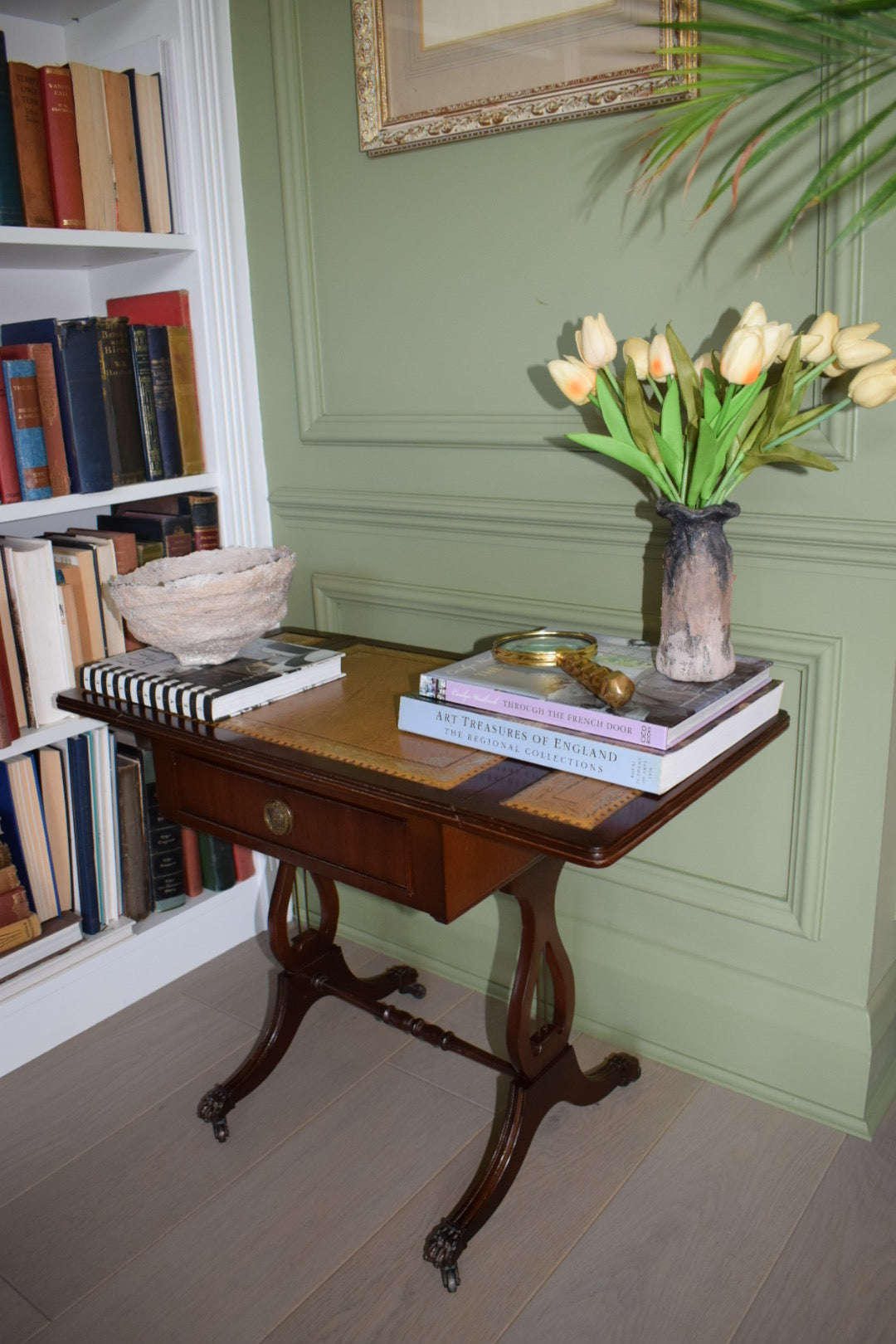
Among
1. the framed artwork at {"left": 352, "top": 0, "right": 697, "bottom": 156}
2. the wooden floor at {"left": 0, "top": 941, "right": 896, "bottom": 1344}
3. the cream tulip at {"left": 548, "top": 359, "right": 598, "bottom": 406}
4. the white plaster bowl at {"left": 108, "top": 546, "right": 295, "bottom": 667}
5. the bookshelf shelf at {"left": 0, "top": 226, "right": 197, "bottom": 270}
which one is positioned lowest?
the wooden floor at {"left": 0, "top": 941, "right": 896, "bottom": 1344}

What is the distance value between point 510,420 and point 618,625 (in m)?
0.38

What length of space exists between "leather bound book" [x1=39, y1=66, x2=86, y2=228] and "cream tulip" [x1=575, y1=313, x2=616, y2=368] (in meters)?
0.98

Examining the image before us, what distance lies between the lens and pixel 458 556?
6.39 feet

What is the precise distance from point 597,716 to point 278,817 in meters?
0.48

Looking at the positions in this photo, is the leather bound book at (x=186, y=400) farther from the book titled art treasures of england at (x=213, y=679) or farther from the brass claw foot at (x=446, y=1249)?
the brass claw foot at (x=446, y=1249)

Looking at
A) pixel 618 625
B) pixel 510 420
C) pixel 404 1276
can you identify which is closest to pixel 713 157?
pixel 510 420

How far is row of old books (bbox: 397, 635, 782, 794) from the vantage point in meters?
1.26

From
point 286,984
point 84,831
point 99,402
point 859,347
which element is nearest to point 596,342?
point 859,347

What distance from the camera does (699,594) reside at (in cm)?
142

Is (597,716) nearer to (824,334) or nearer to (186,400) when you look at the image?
(824,334)

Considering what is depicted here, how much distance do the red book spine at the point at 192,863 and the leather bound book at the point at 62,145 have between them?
1.16 m

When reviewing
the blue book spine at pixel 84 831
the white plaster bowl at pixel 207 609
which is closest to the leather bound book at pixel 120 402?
the white plaster bowl at pixel 207 609

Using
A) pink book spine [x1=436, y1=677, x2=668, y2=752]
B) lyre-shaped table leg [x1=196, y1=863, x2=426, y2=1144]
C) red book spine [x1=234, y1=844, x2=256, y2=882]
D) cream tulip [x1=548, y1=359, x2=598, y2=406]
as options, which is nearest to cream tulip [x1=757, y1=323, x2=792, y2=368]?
cream tulip [x1=548, y1=359, x2=598, y2=406]

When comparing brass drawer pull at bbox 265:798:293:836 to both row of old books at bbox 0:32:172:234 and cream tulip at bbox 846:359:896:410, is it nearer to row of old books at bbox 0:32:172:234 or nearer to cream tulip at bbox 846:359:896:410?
cream tulip at bbox 846:359:896:410
